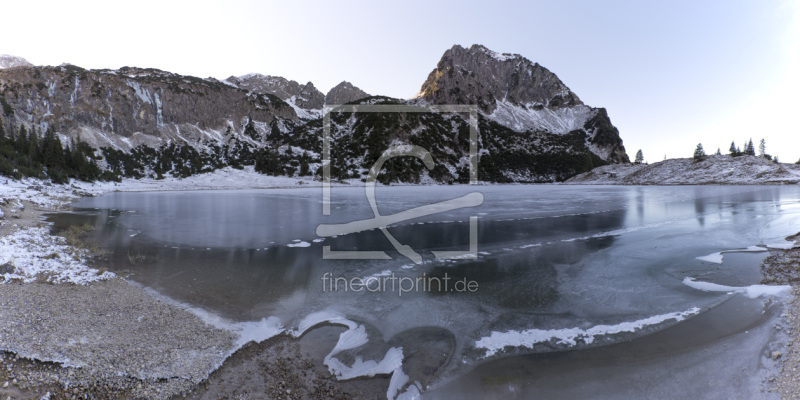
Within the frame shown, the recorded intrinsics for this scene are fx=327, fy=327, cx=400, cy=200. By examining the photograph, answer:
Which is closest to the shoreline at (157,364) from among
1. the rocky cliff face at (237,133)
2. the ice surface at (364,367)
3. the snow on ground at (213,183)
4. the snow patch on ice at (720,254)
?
the ice surface at (364,367)

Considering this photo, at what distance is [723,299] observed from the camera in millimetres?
8281

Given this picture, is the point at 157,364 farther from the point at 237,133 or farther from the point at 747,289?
the point at 237,133

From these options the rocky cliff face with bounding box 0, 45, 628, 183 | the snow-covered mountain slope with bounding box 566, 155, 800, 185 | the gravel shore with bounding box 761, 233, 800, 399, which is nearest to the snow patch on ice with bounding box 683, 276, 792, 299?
the gravel shore with bounding box 761, 233, 800, 399

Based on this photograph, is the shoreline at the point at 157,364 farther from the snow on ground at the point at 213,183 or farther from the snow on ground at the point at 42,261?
the snow on ground at the point at 213,183

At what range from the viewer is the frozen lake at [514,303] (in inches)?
215

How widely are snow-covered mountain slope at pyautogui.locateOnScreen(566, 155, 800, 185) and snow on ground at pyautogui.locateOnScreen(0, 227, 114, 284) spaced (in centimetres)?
10463

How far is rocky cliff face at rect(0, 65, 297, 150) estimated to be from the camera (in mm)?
110188

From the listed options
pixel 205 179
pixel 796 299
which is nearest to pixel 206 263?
pixel 796 299

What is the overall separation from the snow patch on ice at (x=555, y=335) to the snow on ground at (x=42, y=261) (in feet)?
35.4

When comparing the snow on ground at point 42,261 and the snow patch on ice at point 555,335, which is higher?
the snow on ground at point 42,261

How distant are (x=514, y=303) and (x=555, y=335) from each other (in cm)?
163

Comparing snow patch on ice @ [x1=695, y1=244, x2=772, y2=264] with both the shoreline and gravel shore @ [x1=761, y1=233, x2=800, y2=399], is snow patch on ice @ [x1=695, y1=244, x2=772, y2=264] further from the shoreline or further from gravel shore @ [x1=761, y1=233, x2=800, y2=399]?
the shoreline

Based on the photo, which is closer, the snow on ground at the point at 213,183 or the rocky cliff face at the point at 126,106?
the snow on ground at the point at 213,183

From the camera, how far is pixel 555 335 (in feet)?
22.3
